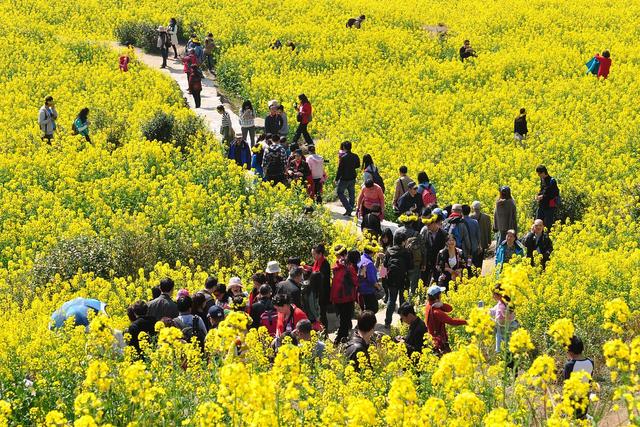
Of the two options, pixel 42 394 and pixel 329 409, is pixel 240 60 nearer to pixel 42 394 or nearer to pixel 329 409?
pixel 42 394

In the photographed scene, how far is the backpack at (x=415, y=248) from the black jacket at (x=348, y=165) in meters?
4.99

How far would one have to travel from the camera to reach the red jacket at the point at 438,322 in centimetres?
1224

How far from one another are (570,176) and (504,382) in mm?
14341

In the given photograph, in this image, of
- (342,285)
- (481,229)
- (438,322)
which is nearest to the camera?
(438,322)

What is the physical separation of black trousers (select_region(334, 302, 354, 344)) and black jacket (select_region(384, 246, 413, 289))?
2.71 feet

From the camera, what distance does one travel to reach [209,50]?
34.3 meters

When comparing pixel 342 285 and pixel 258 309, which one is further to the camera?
pixel 342 285

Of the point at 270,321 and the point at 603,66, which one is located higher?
the point at 603,66

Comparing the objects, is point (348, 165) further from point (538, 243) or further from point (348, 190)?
point (538, 243)

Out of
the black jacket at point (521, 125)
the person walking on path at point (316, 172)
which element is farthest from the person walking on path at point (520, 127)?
the person walking on path at point (316, 172)

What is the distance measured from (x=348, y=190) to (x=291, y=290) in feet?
23.9

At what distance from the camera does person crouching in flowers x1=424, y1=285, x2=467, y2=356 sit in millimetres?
12234

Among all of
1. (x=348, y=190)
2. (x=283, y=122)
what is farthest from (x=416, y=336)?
(x=283, y=122)

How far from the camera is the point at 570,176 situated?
21922 millimetres
